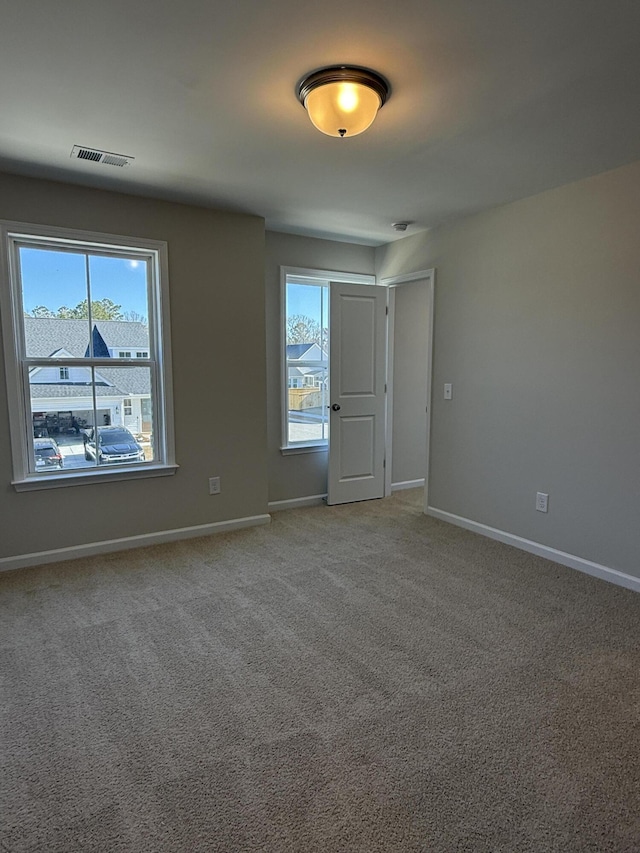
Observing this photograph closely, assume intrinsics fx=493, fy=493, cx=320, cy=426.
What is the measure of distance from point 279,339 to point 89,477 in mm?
1956

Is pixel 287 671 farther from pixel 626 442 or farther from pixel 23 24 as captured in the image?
pixel 23 24

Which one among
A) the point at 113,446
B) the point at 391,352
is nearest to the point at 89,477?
the point at 113,446

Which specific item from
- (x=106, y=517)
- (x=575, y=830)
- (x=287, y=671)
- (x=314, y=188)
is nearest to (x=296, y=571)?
(x=287, y=671)

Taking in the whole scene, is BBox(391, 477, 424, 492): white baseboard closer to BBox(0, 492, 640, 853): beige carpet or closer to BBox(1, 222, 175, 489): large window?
BBox(0, 492, 640, 853): beige carpet

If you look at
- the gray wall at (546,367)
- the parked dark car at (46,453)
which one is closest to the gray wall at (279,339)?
the gray wall at (546,367)

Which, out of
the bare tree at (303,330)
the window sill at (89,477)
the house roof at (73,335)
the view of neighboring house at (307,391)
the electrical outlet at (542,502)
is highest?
the bare tree at (303,330)

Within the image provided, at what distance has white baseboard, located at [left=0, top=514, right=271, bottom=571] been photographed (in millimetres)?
3295

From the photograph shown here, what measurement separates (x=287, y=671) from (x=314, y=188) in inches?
114

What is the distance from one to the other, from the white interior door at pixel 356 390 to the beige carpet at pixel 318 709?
5.10ft

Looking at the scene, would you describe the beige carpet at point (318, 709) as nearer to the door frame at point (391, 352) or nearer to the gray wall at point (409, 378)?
the door frame at point (391, 352)

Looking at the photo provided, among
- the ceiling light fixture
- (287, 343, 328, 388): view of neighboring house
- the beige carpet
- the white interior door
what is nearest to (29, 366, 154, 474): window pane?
the beige carpet

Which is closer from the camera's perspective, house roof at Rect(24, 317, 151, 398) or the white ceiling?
the white ceiling

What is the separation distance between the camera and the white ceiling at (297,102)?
1.66 meters

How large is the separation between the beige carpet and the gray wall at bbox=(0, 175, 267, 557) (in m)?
0.40
